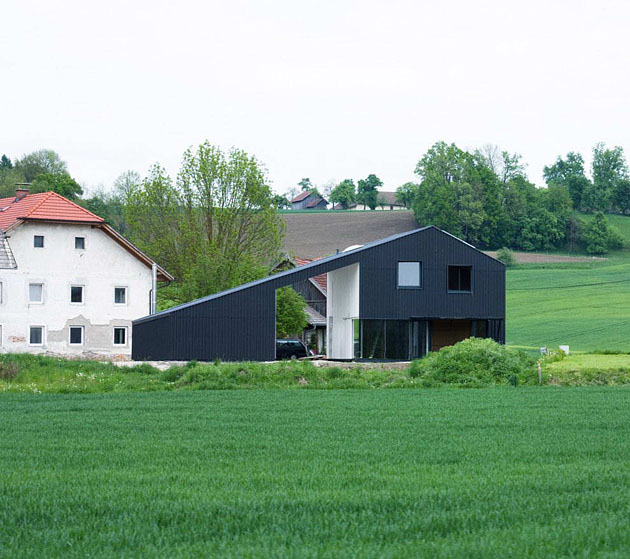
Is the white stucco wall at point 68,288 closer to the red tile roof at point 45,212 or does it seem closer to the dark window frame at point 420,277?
the red tile roof at point 45,212

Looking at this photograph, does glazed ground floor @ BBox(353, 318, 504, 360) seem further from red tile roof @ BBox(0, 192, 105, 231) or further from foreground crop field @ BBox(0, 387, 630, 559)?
foreground crop field @ BBox(0, 387, 630, 559)

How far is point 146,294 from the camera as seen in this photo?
55.4 metres

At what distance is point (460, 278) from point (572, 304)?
37406 millimetres

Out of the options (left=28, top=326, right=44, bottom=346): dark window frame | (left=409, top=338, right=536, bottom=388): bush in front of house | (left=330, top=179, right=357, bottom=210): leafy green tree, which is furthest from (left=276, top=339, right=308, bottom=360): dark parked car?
(left=330, top=179, right=357, bottom=210): leafy green tree

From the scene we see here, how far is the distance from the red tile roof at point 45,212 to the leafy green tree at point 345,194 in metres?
128

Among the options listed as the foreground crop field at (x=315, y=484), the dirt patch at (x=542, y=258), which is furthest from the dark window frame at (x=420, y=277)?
the dirt patch at (x=542, y=258)

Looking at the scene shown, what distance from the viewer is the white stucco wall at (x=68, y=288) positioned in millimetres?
51656

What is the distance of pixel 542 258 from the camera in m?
115

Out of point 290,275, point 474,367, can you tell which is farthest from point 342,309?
point 474,367

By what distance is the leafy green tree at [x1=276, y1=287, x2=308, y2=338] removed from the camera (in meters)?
54.2

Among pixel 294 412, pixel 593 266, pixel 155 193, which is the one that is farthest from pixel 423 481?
pixel 593 266

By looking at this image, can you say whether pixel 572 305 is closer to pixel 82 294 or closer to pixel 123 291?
pixel 123 291

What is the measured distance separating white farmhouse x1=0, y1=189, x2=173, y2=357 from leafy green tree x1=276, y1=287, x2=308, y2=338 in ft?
24.1

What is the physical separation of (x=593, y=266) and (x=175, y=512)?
105615 millimetres
